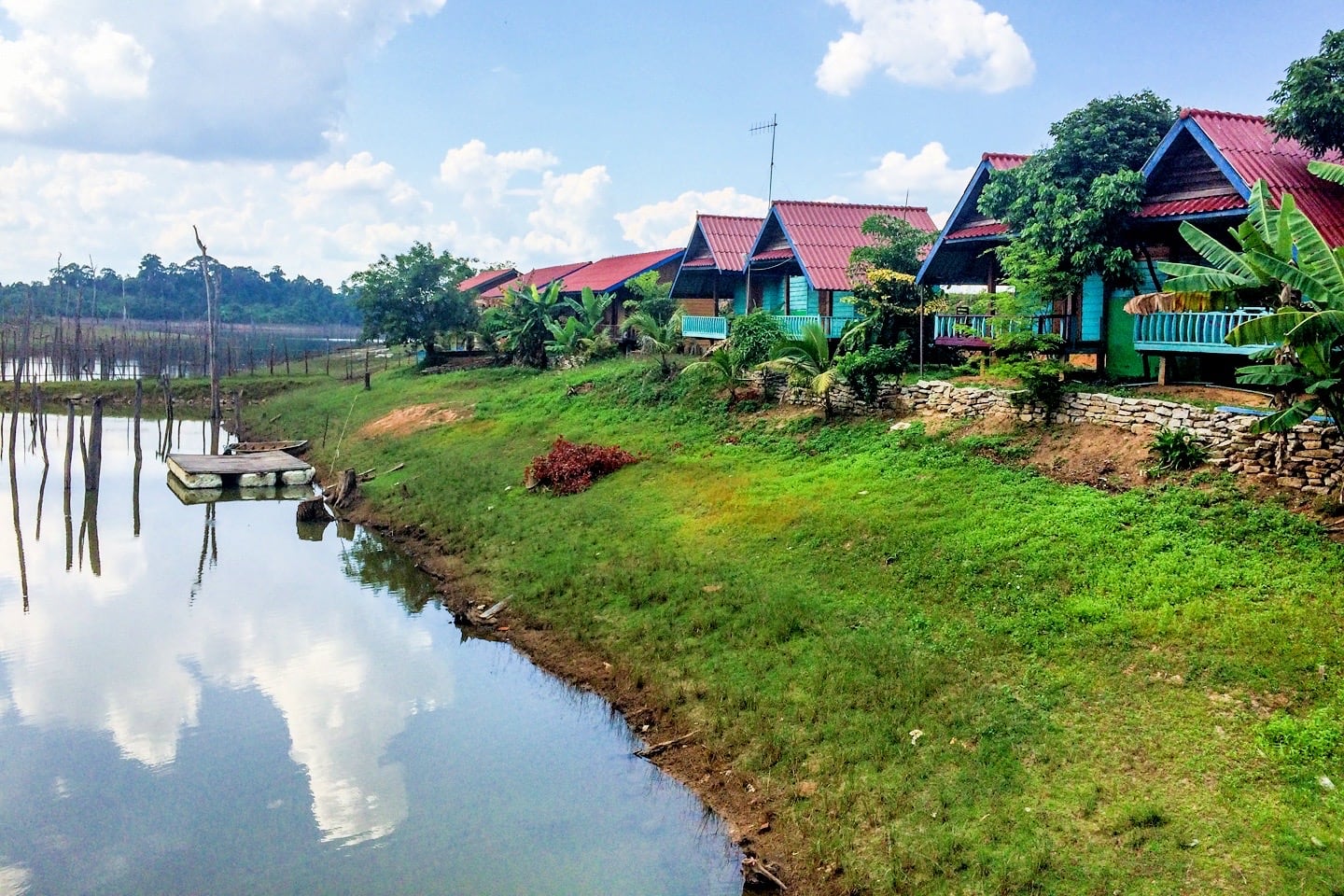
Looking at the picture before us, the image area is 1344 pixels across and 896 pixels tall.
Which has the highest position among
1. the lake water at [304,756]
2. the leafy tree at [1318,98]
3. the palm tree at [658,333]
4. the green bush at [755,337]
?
the leafy tree at [1318,98]

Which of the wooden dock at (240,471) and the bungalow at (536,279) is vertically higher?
the bungalow at (536,279)

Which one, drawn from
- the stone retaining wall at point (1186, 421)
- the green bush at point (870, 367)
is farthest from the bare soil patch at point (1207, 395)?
the green bush at point (870, 367)

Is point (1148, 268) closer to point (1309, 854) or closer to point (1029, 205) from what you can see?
point (1029, 205)

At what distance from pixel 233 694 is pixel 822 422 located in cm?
1158

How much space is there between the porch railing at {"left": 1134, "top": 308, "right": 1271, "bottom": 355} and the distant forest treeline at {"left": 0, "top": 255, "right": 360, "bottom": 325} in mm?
85744

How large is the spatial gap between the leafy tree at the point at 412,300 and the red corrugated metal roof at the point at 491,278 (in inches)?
666

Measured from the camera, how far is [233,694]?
12797 millimetres

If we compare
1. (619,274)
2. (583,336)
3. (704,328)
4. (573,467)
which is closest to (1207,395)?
(573,467)

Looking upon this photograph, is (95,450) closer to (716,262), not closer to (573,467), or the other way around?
(573,467)

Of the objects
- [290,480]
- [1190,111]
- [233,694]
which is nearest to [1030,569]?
[1190,111]

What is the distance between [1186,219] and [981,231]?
471cm

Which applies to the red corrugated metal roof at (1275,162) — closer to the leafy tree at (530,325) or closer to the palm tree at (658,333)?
the palm tree at (658,333)

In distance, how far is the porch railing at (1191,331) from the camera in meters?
14.6

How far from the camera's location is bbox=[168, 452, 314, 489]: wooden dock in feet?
86.3
